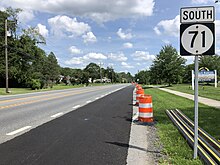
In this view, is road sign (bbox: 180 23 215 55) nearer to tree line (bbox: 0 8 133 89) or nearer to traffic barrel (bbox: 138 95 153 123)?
traffic barrel (bbox: 138 95 153 123)

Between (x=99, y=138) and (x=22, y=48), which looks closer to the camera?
(x=99, y=138)

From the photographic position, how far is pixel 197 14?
17.0ft

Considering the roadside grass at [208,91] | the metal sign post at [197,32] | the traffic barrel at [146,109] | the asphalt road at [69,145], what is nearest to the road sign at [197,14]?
the metal sign post at [197,32]

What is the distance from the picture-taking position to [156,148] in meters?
6.20

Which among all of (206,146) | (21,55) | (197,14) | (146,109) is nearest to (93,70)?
(21,55)

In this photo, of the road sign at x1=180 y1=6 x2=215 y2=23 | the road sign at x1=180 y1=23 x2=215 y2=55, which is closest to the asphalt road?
the road sign at x1=180 y1=23 x2=215 y2=55

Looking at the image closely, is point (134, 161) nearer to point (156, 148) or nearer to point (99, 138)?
point (156, 148)

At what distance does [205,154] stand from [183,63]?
50.8 m

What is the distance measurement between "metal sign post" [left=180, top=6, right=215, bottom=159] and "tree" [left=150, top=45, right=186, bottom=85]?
4713 cm

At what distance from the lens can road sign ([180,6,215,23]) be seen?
5.10m

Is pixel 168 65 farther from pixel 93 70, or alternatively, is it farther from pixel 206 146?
pixel 93 70

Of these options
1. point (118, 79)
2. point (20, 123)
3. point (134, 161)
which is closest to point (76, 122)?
point (20, 123)

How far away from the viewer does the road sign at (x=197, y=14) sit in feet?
16.7

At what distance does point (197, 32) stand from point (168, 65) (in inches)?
1864
